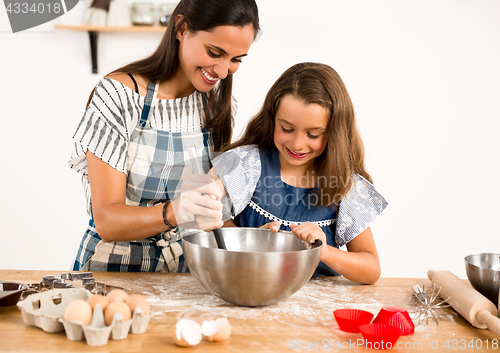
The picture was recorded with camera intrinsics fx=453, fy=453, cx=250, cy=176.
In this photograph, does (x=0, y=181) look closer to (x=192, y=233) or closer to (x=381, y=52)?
(x=192, y=233)

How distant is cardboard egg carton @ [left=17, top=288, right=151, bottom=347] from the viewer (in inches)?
28.6

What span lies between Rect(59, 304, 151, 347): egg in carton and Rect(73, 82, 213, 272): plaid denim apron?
0.52 meters

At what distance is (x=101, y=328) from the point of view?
727mm

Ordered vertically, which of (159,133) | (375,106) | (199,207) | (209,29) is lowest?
(199,207)

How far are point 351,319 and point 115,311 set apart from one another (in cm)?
41

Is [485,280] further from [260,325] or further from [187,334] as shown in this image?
[187,334]

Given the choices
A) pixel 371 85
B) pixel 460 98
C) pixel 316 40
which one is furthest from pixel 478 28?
pixel 316 40

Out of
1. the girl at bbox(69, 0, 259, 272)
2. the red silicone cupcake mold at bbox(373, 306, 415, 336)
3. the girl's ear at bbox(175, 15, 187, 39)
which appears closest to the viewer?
the red silicone cupcake mold at bbox(373, 306, 415, 336)

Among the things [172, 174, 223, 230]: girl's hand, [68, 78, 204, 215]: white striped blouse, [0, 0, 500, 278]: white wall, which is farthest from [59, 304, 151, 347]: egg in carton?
[0, 0, 500, 278]: white wall

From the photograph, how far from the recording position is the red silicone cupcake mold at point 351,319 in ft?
2.68

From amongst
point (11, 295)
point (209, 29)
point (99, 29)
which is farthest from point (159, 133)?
point (99, 29)

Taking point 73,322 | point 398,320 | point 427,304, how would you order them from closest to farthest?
point 73,322 < point 398,320 < point 427,304

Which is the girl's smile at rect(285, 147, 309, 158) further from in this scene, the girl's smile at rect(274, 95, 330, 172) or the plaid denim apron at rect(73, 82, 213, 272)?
the plaid denim apron at rect(73, 82, 213, 272)

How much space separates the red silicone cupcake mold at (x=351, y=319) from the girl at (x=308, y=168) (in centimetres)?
31
